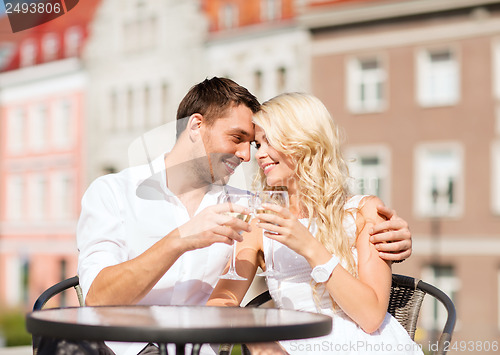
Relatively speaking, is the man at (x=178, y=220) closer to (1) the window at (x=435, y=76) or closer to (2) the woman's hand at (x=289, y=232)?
(2) the woman's hand at (x=289, y=232)

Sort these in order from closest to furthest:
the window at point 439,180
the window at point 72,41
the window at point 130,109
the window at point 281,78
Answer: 1. the window at point 439,180
2. the window at point 281,78
3. the window at point 130,109
4. the window at point 72,41

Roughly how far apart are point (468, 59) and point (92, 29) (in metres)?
16.4

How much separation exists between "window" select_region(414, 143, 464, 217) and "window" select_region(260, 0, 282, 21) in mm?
6072

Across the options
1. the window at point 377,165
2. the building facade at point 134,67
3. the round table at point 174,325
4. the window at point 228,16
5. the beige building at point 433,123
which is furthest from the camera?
the building facade at point 134,67

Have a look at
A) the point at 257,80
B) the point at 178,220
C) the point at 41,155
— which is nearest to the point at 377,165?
the point at 257,80

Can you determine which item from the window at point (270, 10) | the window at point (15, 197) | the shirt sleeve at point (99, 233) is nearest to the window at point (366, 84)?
the window at point (270, 10)

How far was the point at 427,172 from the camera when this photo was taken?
18.6m

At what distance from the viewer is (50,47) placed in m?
31.5

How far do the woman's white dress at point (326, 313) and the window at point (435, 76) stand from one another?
54.3ft

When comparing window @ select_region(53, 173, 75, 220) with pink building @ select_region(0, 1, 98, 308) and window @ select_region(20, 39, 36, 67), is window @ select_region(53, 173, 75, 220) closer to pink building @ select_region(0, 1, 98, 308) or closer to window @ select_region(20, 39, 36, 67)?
pink building @ select_region(0, 1, 98, 308)

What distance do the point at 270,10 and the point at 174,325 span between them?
2137cm

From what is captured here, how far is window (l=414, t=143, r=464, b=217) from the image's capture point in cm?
1838

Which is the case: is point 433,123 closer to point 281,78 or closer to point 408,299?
point 281,78

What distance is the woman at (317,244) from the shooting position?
7.90 ft
